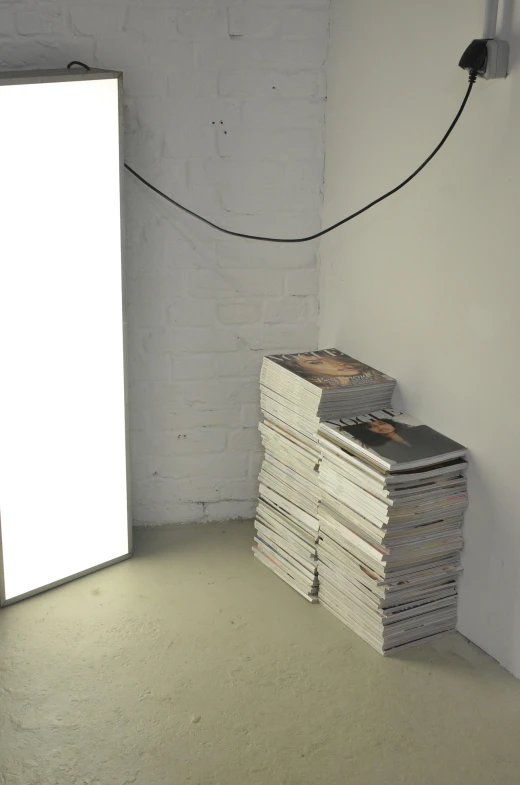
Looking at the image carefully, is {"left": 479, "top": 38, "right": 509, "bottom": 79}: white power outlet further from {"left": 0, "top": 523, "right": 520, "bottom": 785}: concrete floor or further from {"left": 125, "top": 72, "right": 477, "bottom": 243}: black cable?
{"left": 0, "top": 523, "right": 520, "bottom": 785}: concrete floor

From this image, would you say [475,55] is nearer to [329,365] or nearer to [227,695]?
[329,365]

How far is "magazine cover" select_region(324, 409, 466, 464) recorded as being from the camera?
2027mm

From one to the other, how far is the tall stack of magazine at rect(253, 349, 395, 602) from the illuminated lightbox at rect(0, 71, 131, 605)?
40 cm

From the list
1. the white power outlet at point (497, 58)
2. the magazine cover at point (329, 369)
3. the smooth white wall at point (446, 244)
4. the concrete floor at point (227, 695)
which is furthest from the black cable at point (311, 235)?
the concrete floor at point (227, 695)

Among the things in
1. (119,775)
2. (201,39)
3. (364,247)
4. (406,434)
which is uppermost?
(201,39)

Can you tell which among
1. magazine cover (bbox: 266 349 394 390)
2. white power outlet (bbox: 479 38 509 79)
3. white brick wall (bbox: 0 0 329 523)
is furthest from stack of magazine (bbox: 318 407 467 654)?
white power outlet (bbox: 479 38 509 79)

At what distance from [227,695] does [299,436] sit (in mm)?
682

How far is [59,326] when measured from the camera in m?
2.16

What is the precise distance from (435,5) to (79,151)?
87cm

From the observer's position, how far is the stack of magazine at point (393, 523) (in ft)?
6.59

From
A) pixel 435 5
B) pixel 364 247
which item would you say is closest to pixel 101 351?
pixel 364 247

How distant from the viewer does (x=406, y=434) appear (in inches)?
83.9

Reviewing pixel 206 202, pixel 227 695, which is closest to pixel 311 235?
pixel 206 202

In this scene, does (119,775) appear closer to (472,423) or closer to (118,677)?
(118,677)
